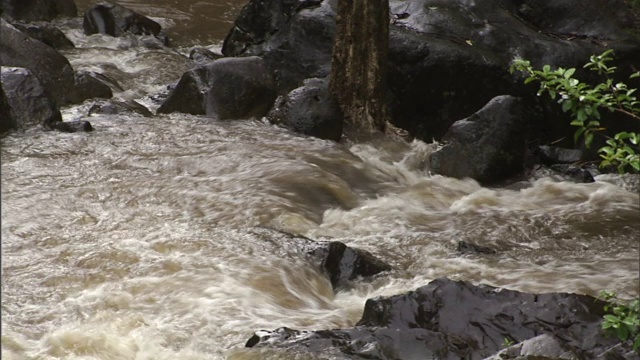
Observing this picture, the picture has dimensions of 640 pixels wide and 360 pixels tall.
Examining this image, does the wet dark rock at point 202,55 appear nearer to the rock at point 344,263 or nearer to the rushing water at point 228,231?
the rushing water at point 228,231

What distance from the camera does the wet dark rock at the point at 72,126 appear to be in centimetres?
762


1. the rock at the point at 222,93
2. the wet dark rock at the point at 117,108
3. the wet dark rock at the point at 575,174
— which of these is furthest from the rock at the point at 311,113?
the wet dark rock at the point at 575,174

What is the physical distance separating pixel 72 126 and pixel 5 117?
1.85 ft

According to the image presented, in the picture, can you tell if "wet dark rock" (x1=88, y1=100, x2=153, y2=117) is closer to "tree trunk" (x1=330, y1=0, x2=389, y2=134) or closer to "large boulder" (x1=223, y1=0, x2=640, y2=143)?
"large boulder" (x1=223, y1=0, x2=640, y2=143)

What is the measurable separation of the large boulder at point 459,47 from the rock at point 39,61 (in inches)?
83.0

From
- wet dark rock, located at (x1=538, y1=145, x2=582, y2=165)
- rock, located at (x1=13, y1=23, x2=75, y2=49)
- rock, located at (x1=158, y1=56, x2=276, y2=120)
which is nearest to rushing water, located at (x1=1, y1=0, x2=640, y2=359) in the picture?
rock, located at (x1=158, y1=56, x2=276, y2=120)

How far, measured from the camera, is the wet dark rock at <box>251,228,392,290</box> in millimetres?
4887

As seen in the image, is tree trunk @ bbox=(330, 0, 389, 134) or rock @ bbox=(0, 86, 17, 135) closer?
rock @ bbox=(0, 86, 17, 135)

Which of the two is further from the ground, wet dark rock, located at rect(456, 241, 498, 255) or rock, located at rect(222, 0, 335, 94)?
rock, located at rect(222, 0, 335, 94)

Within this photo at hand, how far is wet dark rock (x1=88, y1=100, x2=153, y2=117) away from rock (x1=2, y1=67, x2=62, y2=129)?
1.73ft

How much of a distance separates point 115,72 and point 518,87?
460cm

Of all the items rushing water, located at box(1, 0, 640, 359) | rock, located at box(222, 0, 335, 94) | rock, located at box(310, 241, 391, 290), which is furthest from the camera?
rock, located at box(222, 0, 335, 94)

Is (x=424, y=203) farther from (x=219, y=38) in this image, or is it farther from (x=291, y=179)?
(x=219, y=38)

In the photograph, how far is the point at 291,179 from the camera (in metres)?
6.73
